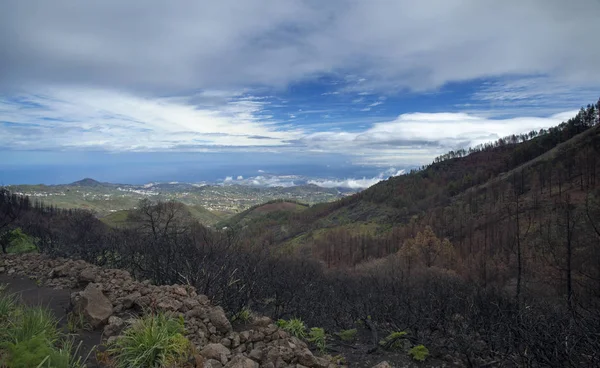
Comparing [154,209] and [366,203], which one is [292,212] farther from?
[154,209]

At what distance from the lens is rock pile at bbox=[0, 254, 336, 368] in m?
6.05

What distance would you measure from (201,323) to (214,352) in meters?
1.62

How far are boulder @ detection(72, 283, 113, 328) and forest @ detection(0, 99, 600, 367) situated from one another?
3.11 meters

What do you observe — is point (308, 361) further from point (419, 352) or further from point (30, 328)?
point (419, 352)

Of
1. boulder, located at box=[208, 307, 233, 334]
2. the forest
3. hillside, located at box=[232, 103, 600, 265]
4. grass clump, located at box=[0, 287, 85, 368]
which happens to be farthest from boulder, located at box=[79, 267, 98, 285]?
hillside, located at box=[232, 103, 600, 265]

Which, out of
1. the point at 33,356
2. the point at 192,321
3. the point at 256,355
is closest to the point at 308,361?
the point at 256,355

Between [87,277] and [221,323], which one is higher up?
[87,277]

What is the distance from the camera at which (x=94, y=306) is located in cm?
809

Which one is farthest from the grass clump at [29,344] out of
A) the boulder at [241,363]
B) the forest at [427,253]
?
the forest at [427,253]

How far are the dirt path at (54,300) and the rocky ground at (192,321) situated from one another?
0.02 meters

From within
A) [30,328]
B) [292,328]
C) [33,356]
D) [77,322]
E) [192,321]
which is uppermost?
[33,356]

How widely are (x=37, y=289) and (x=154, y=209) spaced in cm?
1965

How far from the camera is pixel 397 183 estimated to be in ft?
579

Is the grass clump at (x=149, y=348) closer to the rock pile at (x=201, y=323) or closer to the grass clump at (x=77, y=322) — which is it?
the rock pile at (x=201, y=323)
